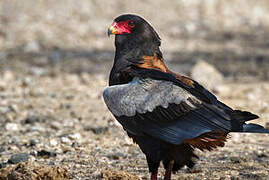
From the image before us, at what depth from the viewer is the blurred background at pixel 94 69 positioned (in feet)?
20.9

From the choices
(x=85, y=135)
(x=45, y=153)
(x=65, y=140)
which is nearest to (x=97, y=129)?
(x=85, y=135)

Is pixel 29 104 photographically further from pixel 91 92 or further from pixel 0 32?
pixel 0 32

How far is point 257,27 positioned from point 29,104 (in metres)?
10.9

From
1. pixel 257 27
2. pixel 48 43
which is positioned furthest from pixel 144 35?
pixel 257 27

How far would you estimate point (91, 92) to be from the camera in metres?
9.98

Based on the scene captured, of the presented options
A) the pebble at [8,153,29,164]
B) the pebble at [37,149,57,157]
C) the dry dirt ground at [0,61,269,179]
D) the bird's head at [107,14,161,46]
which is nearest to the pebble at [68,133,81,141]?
the dry dirt ground at [0,61,269,179]

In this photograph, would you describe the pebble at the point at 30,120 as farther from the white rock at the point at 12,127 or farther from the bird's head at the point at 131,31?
the bird's head at the point at 131,31

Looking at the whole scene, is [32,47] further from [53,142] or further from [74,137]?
[53,142]

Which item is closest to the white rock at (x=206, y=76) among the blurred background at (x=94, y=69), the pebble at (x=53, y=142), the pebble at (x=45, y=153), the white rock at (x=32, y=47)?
the blurred background at (x=94, y=69)

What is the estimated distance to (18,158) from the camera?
5.87 meters

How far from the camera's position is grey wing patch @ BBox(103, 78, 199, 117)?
4742mm

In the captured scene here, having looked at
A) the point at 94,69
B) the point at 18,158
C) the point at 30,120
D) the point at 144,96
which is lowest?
the point at 18,158

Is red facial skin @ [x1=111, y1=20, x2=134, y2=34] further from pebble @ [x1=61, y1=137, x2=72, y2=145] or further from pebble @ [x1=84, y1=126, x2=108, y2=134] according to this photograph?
pebble @ [x1=84, y1=126, x2=108, y2=134]

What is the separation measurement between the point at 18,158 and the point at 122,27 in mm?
1743
